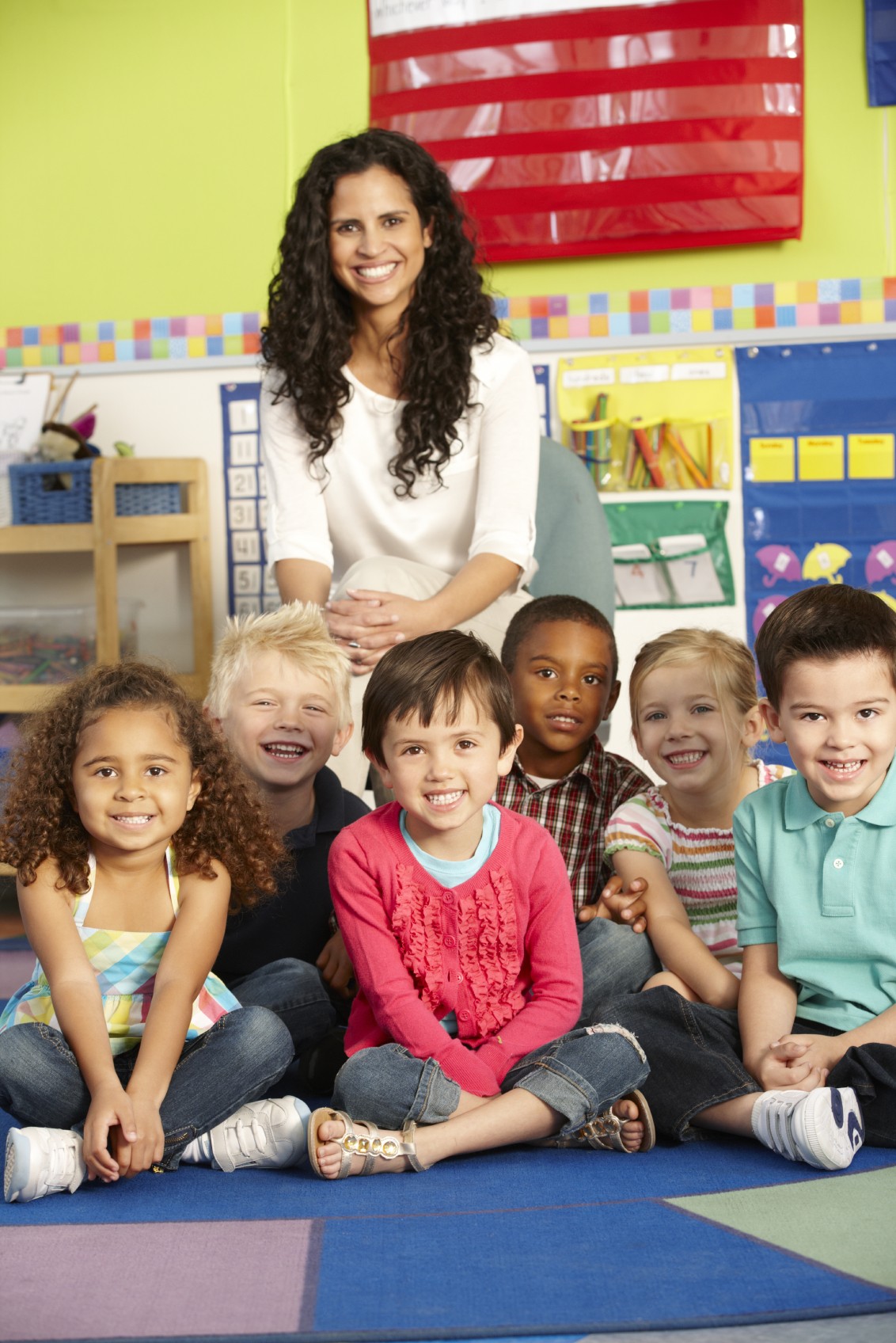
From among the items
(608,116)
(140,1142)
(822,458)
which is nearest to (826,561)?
(822,458)

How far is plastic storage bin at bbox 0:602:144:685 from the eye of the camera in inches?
108

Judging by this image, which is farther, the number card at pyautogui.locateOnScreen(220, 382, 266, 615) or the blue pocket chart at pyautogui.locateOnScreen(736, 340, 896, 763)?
the number card at pyautogui.locateOnScreen(220, 382, 266, 615)

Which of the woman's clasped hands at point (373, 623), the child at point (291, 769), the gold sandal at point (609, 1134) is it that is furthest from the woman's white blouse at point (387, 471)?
the gold sandal at point (609, 1134)

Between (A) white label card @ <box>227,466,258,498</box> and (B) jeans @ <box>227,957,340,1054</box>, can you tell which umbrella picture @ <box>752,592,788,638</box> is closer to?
(A) white label card @ <box>227,466,258,498</box>

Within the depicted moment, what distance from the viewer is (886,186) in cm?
263

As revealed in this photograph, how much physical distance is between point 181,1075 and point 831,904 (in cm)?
60

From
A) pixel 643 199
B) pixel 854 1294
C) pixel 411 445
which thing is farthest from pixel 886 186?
pixel 854 1294

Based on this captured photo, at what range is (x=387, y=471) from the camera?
189 cm

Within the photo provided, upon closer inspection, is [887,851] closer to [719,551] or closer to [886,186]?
[719,551]

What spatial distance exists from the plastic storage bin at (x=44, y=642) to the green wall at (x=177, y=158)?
0.70m

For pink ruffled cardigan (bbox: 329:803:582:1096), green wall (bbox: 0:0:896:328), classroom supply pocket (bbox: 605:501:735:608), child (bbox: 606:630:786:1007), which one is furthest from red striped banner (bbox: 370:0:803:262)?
pink ruffled cardigan (bbox: 329:803:582:1096)

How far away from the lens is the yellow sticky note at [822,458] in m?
2.71

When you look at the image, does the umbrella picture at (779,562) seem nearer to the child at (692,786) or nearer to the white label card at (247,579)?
the white label card at (247,579)

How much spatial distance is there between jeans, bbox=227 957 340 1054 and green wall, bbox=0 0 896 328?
1827mm
